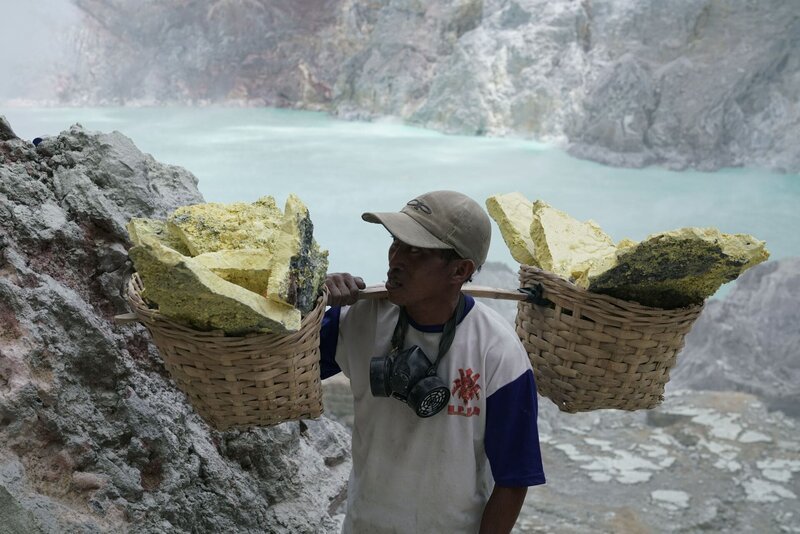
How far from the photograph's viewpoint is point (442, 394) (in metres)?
1.29

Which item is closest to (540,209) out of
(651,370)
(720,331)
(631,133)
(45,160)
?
(651,370)

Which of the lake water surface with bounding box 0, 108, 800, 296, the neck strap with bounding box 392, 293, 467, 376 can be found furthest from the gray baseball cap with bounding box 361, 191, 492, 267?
the lake water surface with bounding box 0, 108, 800, 296

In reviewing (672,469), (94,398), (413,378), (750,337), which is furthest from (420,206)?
(750,337)

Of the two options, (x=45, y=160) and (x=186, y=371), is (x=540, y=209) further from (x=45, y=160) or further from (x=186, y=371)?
(x=45, y=160)

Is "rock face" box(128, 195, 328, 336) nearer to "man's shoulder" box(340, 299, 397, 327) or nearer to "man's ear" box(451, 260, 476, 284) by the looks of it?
"man's shoulder" box(340, 299, 397, 327)

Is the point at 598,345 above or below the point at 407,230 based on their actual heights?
below

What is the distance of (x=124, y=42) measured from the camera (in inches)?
310

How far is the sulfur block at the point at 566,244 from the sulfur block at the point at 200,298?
2.16ft

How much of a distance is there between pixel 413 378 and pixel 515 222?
635 millimetres

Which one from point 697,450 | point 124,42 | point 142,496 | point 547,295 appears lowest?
point 697,450

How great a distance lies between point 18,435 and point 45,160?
78cm

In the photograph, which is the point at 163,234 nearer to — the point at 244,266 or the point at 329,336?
the point at 244,266

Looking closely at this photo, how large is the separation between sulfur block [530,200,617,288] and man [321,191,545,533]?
0.24 metres

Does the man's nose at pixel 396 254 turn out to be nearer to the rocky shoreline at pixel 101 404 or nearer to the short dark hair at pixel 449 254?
the short dark hair at pixel 449 254
